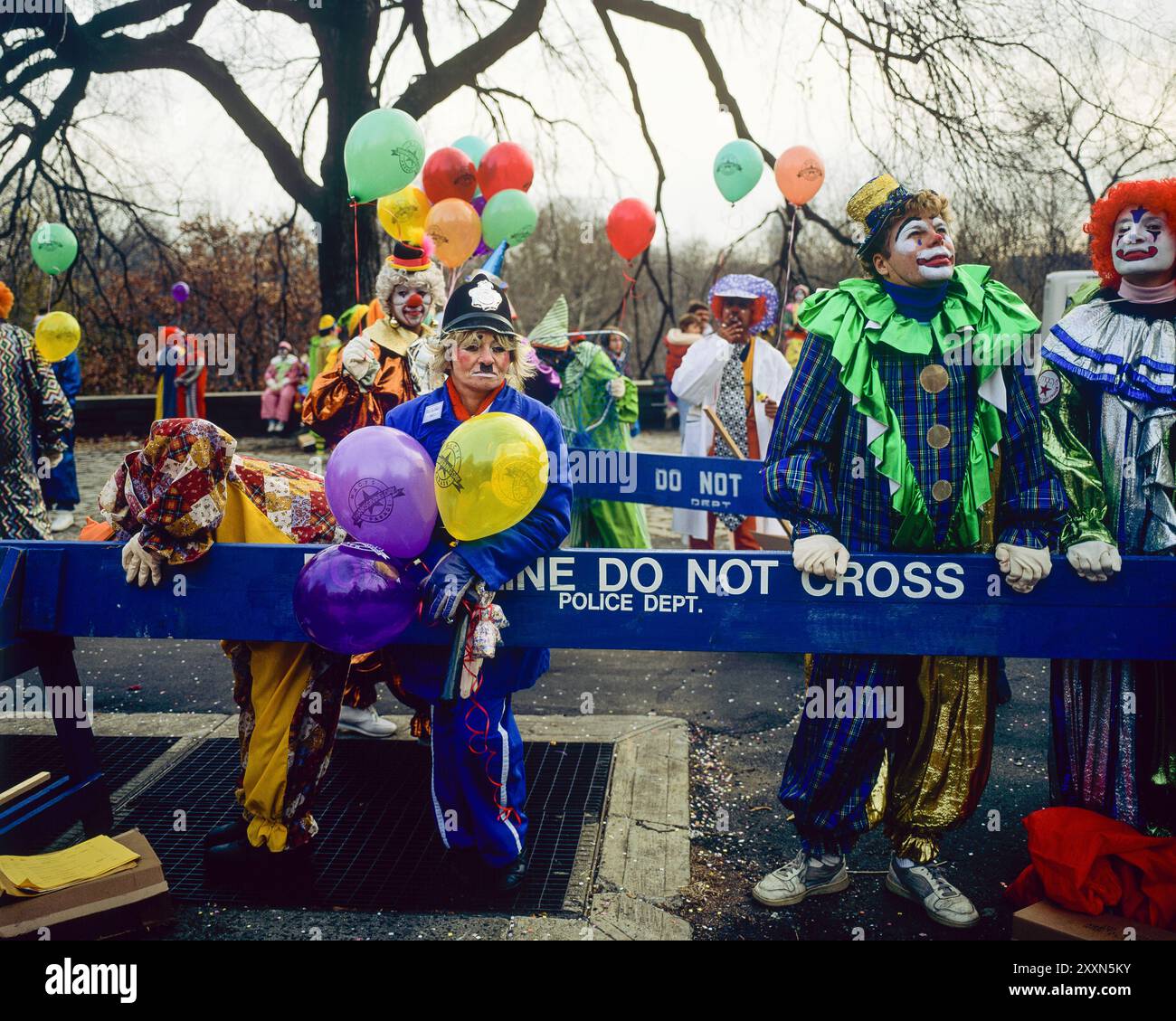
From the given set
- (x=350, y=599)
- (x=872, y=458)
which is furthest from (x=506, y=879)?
(x=872, y=458)

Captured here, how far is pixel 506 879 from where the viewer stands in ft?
10.7

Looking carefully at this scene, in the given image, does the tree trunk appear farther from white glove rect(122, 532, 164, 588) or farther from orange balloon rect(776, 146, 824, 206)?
white glove rect(122, 532, 164, 588)

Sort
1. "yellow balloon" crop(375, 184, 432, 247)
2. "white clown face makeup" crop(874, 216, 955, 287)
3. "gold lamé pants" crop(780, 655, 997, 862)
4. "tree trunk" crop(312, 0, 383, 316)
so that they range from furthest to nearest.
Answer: "tree trunk" crop(312, 0, 383, 316)
"yellow balloon" crop(375, 184, 432, 247)
"gold lamé pants" crop(780, 655, 997, 862)
"white clown face makeup" crop(874, 216, 955, 287)

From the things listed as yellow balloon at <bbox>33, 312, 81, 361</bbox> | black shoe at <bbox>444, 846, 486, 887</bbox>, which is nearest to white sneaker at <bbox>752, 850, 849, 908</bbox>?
black shoe at <bbox>444, 846, 486, 887</bbox>

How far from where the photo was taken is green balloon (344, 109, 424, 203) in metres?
5.61

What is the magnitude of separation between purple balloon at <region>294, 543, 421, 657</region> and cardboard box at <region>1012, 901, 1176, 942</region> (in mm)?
1909

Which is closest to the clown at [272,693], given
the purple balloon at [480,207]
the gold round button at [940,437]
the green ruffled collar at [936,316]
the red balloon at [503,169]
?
the green ruffled collar at [936,316]

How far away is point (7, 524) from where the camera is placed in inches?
248

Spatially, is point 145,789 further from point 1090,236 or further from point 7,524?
point 1090,236

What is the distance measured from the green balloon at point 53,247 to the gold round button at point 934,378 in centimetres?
898

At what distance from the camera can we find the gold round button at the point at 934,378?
9.70 ft

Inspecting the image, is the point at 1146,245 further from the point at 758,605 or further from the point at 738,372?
the point at 738,372

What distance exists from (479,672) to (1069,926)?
68.6 inches

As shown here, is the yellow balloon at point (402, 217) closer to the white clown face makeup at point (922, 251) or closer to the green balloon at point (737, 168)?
the green balloon at point (737, 168)
